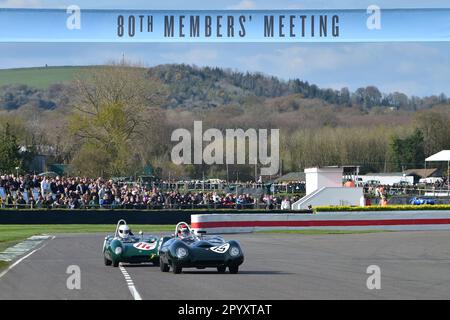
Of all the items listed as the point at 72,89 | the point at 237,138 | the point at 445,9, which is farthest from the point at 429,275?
the point at 72,89

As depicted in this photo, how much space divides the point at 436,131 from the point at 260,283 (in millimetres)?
66419

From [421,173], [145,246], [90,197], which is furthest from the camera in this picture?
[421,173]

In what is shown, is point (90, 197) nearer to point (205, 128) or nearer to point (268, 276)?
point (268, 276)

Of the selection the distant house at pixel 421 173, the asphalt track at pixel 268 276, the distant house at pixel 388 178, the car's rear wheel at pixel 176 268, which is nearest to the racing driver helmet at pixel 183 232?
the asphalt track at pixel 268 276

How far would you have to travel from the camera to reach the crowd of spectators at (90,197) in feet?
156

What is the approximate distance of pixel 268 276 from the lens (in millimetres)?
19469

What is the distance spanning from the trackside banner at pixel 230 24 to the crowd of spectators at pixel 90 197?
97.3 feet

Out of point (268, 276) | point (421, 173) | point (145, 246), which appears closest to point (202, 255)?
point (268, 276)

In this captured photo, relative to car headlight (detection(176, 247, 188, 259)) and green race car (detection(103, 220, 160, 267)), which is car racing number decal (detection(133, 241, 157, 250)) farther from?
car headlight (detection(176, 247, 188, 259))

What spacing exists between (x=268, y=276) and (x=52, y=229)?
26.5 metres

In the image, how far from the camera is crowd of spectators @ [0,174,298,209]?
4759cm

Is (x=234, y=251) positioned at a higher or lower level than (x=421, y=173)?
→ higher

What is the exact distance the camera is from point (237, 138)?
2891 inches

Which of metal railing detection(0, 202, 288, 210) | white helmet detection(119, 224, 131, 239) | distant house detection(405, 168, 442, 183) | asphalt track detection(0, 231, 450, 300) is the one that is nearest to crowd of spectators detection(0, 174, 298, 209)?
metal railing detection(0, 202, 288, 210)
